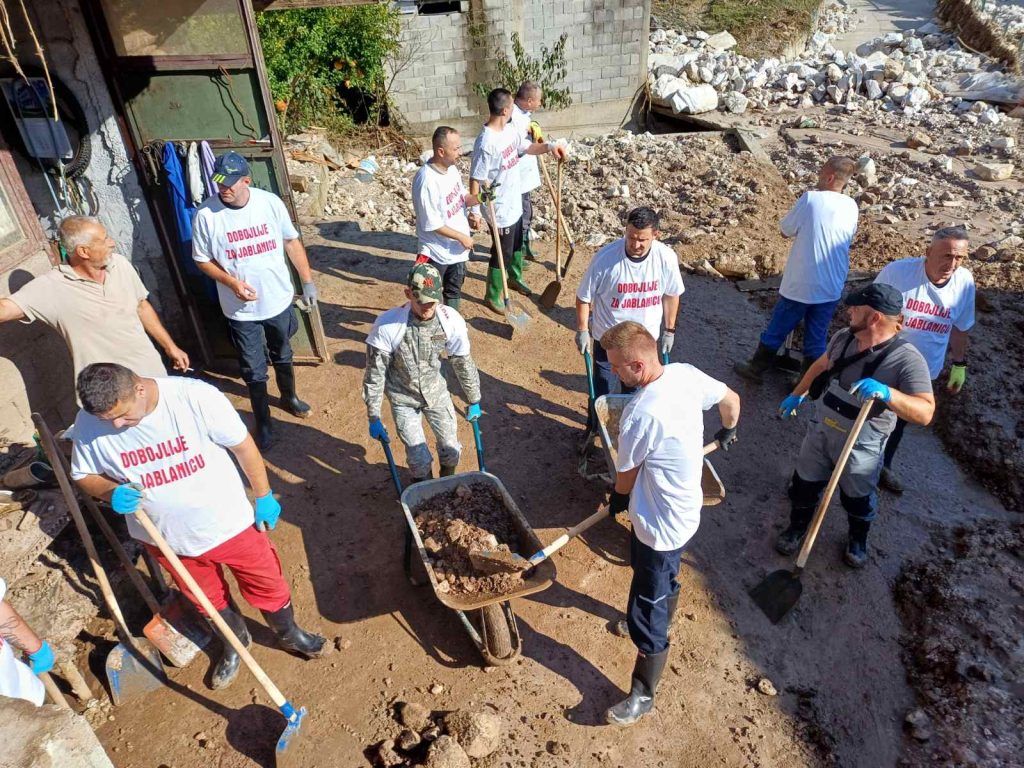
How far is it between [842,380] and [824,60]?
15038 mm

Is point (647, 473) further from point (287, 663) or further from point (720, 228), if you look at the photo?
point (720, 228)

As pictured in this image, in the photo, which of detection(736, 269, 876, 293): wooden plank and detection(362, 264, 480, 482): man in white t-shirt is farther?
detection(736, 269, 876, 293): wooden plank

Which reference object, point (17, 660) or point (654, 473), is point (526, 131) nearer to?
point (654, 473)

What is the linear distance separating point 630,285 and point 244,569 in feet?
10.4

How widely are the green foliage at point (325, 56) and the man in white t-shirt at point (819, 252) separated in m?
9.09

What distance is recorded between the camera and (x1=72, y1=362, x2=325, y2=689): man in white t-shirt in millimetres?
3205

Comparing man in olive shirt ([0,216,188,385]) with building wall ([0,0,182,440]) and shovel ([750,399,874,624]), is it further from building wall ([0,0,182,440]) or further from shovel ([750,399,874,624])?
shovel ([750,399,874,624])


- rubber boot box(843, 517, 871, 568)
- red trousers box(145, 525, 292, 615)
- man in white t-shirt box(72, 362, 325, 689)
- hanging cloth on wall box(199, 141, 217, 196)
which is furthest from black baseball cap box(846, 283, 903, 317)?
hanging cloth on wall box(199, 141, 217, 196)

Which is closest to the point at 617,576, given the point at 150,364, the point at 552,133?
the point at 150,364

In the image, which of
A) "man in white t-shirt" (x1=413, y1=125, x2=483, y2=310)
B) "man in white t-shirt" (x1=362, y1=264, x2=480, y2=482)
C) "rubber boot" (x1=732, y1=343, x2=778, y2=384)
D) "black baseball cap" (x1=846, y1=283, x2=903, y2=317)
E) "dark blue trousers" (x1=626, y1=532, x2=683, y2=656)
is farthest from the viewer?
"rubber boot" (x1=732, y1=343, x2=778, y2=384)

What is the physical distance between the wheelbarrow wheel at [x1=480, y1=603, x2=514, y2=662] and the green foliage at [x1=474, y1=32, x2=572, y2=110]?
11719 millimetres

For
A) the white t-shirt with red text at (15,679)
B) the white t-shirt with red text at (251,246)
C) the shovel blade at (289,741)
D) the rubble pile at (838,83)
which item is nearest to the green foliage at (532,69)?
the rubble pile at (838,83)

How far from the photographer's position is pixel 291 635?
411 centimetres

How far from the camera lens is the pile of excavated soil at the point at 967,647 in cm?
388
